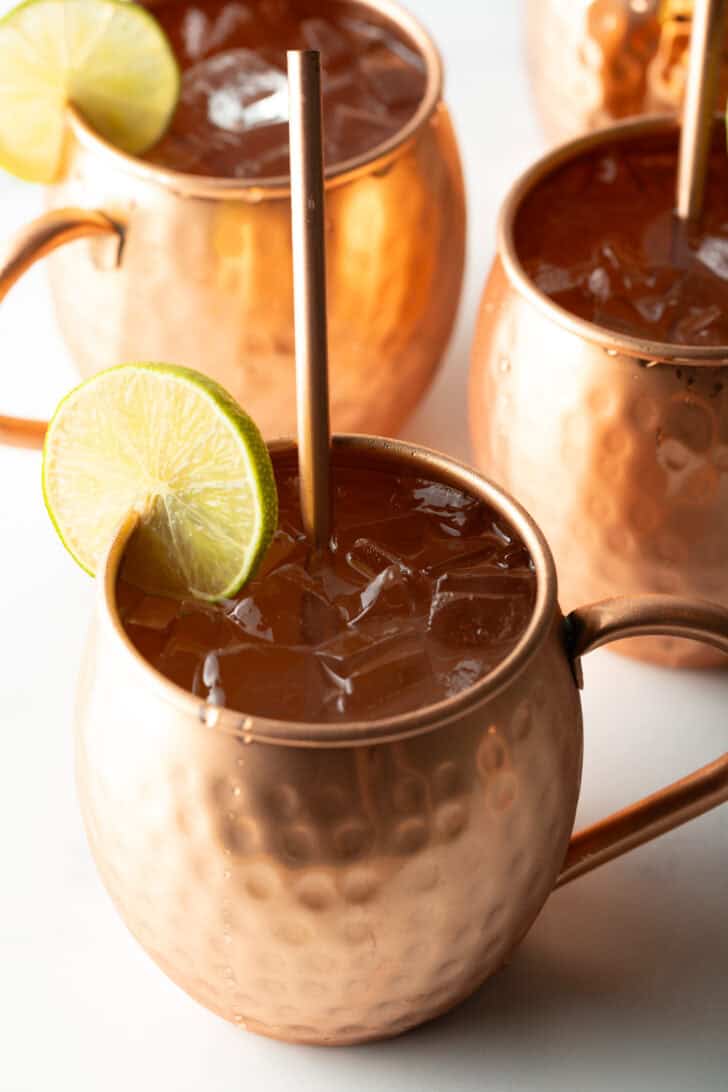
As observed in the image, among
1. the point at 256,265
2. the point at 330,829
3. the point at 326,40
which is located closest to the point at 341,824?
the point at 330,829

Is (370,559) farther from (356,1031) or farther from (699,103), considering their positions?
(699,103)

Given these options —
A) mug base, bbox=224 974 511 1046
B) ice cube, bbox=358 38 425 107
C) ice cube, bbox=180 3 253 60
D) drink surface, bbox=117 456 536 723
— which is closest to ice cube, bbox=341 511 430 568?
drink surface, bbox=117 456 536 723

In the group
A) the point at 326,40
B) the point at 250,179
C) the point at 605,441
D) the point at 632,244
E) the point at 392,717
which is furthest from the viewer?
the point at 326,40

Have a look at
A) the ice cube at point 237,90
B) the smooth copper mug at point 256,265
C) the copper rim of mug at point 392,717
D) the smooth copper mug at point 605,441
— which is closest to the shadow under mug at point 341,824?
the copper rim of mug at point 392,717

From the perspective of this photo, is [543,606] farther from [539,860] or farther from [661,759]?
[661,759]

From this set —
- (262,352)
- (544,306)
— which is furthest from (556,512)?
(262,352)

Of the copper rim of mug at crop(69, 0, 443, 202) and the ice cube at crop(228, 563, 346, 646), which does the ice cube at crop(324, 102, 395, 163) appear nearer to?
the copper rim of mug at crop(69, 0, 443, 202)

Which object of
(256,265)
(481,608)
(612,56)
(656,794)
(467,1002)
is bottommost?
(467,1002)

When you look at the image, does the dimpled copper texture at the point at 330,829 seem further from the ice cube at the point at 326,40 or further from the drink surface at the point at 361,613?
the ice cube at the point at 326,40
